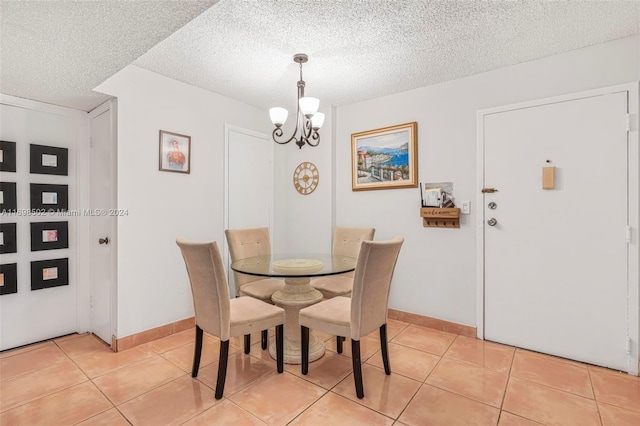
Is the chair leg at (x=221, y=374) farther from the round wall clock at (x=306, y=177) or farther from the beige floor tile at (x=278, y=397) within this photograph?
the round wall clock at (x=306, y=177)

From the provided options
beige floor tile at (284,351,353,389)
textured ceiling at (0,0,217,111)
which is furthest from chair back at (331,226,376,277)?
textured ceiling at (0,0,217,111)

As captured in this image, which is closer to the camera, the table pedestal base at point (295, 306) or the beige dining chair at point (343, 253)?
the table pedestal base at point (295, 306)

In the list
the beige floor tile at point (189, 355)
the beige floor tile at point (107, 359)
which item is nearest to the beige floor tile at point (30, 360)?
the beige floor tile at point (107, 359)

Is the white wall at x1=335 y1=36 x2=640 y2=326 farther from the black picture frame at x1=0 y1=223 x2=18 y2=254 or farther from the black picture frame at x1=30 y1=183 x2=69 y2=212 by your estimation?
the black picture frame at x1=0 y1=223 x2=18 y2=254

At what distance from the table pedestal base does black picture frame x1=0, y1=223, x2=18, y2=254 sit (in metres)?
2.15

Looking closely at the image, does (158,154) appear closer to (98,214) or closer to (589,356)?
(98,214)

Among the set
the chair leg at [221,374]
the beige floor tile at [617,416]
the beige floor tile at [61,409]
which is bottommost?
the beige floor tile at [617,416]

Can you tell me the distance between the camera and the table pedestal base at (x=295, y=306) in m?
2.42

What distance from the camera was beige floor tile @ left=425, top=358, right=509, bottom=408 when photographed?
1.92 metres

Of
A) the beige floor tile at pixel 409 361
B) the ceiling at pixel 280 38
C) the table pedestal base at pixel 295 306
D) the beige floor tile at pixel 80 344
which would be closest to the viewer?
the ceiling at pixel 280 38

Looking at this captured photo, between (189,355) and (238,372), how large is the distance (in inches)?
20.7

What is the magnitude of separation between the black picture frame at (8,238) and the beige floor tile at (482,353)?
3.57 m

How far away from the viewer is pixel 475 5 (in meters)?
1.87

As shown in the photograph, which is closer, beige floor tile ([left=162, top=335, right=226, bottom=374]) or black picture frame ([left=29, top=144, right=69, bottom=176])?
beige floor tile ([left=162, top=335, right=226, bottom=374])
